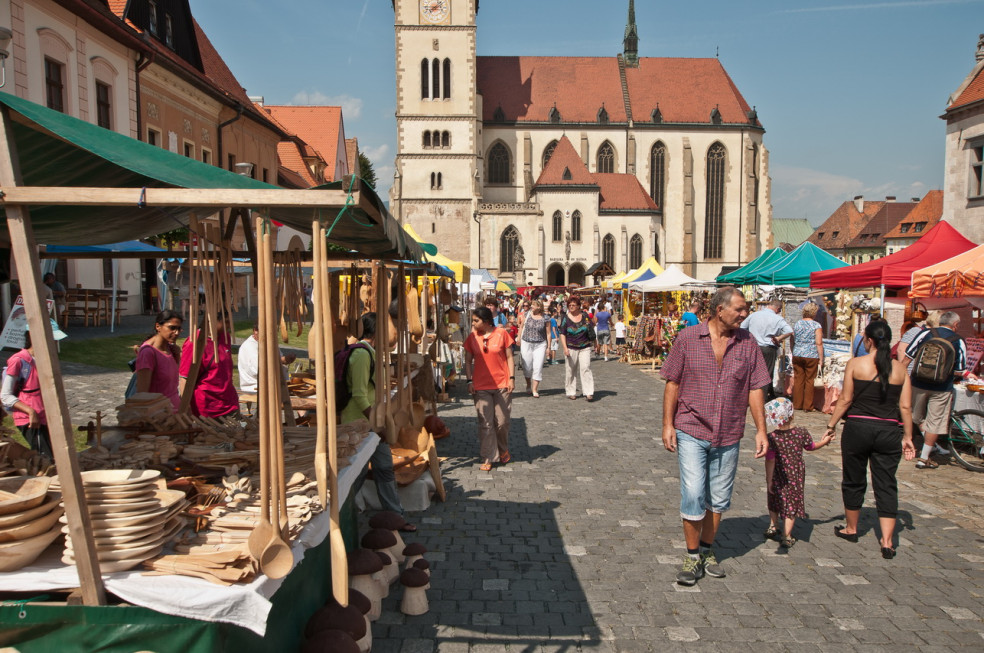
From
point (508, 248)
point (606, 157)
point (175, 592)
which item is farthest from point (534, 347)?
point (606, 157)

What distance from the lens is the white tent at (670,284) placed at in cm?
1936

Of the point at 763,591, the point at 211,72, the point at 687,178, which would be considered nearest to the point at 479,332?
the point at 763,591

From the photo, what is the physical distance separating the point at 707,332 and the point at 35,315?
3.66 meters

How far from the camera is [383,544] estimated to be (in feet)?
15.0

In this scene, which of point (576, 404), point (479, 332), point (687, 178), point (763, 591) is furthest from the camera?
point (687, 178)

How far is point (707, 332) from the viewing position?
180 inches

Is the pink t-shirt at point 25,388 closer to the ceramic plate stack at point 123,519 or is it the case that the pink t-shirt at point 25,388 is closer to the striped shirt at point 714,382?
the ceramic plate stack at point 123,519

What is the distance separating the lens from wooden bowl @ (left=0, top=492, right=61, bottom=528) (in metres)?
2.53

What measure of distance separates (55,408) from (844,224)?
94.2m

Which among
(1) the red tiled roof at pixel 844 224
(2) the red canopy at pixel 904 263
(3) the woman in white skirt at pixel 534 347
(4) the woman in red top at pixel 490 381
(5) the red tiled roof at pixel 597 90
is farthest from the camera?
(1) the red tiled roof at pixel 844 224

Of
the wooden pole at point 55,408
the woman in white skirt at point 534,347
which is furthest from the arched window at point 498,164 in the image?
the wooden pole at point 55,408

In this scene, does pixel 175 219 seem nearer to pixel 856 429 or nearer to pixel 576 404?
pixel 856 429

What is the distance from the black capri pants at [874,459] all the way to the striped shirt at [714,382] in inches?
49.3

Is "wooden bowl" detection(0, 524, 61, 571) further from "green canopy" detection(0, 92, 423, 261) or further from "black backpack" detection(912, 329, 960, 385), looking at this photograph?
"black backpack" detection(912, 329, 960, 385)
